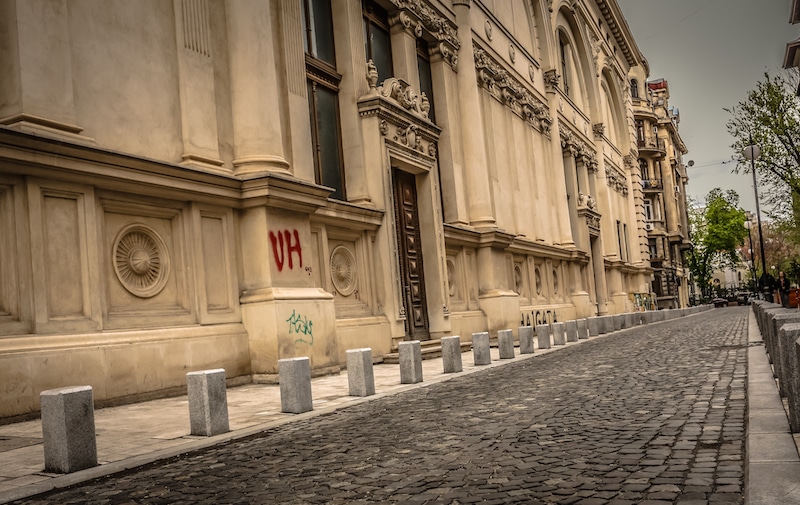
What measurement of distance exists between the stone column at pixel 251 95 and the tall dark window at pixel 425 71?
30.3ft

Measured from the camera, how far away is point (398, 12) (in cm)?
1984

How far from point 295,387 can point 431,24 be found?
51.9 ft

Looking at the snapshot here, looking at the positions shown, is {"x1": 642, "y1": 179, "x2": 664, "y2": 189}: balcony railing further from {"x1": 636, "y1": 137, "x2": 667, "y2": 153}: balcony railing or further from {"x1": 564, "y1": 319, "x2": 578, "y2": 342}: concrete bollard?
{"x1": 564, "y1": 319, "x2": 578, "y2": 342}: concrete bollard

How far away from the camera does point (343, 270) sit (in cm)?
1581

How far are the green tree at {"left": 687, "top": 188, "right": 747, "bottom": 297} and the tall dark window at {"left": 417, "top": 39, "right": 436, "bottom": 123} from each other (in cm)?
6852

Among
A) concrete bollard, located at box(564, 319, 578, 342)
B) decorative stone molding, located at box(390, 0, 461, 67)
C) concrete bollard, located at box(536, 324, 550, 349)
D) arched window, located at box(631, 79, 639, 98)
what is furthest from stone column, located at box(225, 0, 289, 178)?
arched window, located at box(631, 79, 639, 98)

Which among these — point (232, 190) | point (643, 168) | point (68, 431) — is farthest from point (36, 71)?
point (643, 168)

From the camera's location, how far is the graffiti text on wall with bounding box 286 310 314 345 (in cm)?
1222

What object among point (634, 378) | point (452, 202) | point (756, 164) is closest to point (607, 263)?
point (756, 164)

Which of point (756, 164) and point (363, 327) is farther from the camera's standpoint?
point (756, 164)

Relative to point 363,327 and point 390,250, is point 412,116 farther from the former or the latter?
point 363,327

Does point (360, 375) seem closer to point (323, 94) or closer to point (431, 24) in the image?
point (323, 94)

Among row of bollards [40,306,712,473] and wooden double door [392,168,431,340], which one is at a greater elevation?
wooden double door [392,168,431,340]

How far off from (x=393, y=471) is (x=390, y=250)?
11939mm
